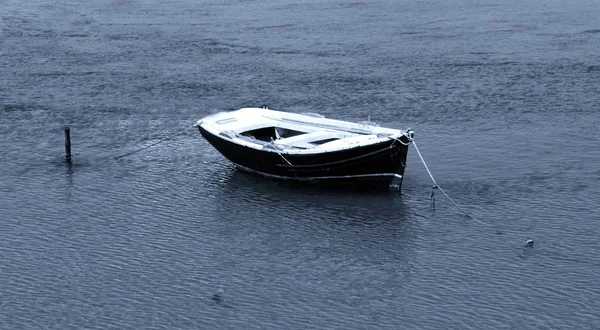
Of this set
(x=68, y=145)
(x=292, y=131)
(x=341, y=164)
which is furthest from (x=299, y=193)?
(x=68, y=145)

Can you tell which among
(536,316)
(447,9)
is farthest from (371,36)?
(536,316)

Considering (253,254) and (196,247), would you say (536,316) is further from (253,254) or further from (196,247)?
(196,247)

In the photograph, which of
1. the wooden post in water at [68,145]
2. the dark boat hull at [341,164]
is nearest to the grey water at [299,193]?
the wooden post in water at [68,145]

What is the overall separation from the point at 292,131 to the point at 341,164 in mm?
5512

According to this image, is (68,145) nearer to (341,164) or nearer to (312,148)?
(312,148)

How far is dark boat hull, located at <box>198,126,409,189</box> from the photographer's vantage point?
47125 millimetres

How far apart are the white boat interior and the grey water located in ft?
6.90

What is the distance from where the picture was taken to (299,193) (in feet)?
159

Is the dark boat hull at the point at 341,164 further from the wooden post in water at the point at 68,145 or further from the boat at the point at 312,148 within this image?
the wooden post in water at the point at 68,145

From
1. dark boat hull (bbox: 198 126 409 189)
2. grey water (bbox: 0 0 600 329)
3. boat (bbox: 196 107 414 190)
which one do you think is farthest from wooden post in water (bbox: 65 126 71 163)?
dark boat hull (bbox: 198 126 409 189)

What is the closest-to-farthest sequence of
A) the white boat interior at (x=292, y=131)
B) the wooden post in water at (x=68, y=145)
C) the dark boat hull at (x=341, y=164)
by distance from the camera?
the dark boat hull at (x=341, y=164), the white boat interior at (x=292, y=131), the wooden post in water at (x=68, y=145)

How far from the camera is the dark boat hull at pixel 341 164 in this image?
47125mm

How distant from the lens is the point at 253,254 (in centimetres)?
4134

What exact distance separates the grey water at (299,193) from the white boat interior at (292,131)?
2.10 m
